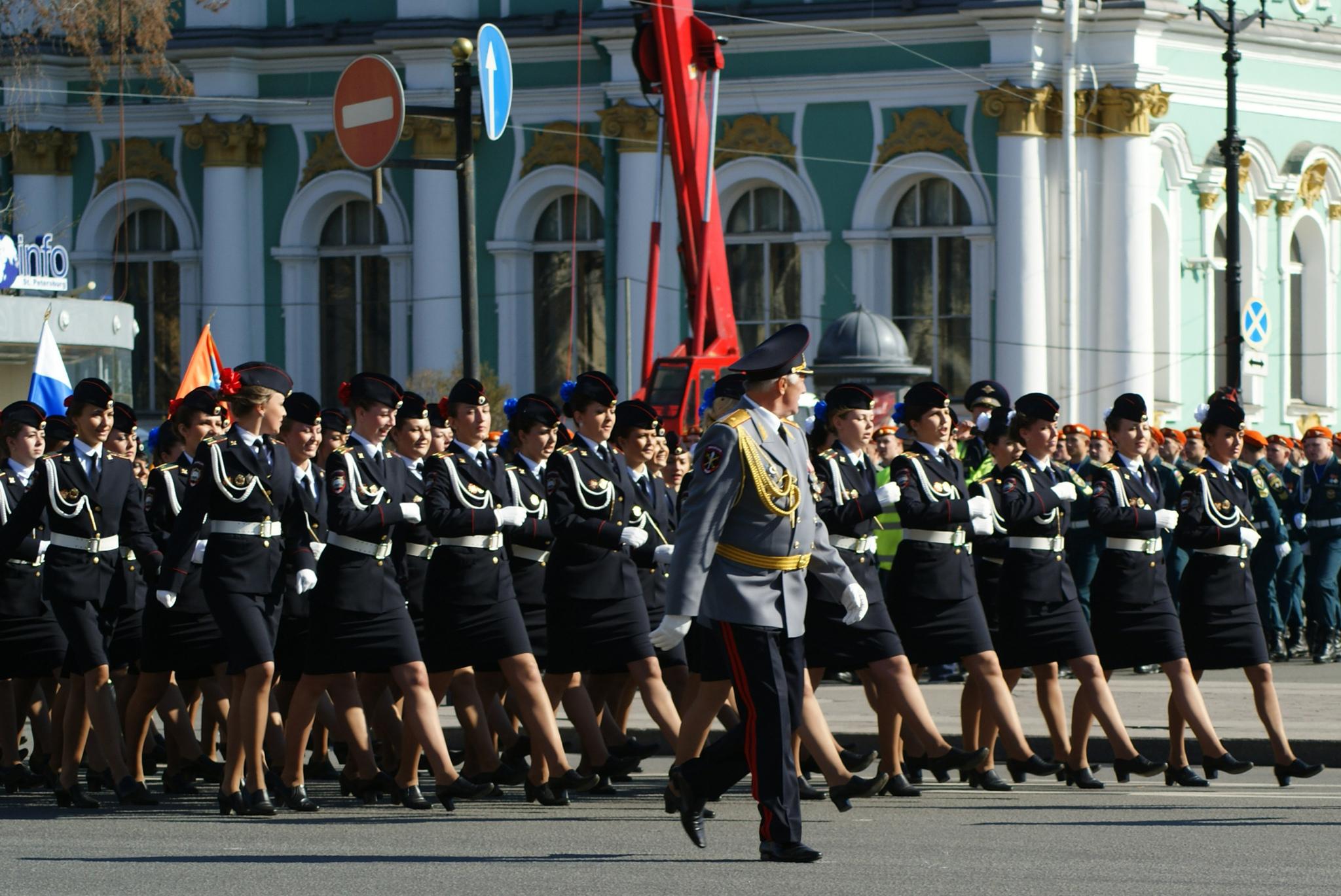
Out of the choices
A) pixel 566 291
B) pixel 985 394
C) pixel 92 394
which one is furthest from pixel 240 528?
pixel 566 291

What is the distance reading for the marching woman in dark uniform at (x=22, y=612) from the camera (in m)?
11.3

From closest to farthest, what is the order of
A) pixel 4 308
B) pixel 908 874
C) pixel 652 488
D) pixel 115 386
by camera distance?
pixel 908 874, pixel 652 488, pixel 4 308, pixel 115 386

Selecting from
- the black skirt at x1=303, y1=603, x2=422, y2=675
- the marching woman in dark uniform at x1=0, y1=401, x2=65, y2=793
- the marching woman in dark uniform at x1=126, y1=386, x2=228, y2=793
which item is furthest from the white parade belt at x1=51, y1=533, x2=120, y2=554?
the black skirt at x1=303, y1=603, x2=422, y2=675

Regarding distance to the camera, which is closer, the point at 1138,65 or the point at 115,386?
the point at 115,386

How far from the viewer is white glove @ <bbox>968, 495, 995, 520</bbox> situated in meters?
10.8

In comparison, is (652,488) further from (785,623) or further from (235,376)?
(785,623)

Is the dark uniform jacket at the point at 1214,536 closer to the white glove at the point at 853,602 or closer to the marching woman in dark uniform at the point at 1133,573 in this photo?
the marching woman in dark uniform at the point at 1133,573

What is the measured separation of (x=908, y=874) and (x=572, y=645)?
9.81 ft

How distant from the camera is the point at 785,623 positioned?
8.56m

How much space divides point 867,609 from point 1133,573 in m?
1.81

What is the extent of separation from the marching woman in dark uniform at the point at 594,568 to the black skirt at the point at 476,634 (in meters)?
0.41

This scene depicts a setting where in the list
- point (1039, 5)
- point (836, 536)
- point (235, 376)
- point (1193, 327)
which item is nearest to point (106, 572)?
point (235, 376)

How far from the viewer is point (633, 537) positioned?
34.9 ft

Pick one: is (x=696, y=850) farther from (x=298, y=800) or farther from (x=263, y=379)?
(x=263, y=379)
